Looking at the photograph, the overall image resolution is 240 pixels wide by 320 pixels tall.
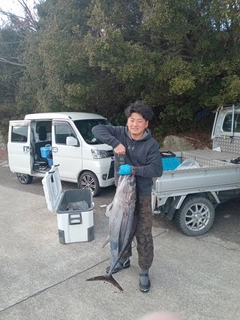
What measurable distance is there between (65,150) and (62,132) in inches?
17.8

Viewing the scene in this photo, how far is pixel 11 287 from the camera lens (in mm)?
3219

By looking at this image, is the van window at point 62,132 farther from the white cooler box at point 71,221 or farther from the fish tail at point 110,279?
the fish tail at point 110,279

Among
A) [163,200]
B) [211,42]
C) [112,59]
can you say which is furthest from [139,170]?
[211,42]

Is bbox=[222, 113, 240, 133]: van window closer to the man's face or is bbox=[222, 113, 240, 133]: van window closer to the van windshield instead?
the van windshield

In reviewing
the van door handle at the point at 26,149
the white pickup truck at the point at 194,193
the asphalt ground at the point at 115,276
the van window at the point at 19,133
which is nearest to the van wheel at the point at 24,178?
the van door handle at the point at 26,149

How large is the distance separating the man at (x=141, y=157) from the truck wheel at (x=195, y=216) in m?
1.25

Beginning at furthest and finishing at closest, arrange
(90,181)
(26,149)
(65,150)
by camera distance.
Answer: (26,149) → (65,150) → (90,181)

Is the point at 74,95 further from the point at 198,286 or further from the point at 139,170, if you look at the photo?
the point at 198,286

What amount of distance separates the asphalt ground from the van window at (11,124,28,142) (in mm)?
3040

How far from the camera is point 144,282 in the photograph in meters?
3.09

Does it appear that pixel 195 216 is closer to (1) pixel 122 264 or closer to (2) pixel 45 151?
(1) pixel 122 264

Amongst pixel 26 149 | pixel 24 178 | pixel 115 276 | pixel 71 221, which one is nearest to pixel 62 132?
pixel 26 149

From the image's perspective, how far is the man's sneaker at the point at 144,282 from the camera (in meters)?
3.07

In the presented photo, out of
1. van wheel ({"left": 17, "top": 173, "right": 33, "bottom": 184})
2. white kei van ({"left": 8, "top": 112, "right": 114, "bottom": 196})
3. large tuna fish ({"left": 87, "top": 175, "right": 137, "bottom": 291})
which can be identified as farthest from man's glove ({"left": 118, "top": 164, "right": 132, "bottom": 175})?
van wheel ({"left": 17, "top": 173, "right": 33, "bottom": 184})
